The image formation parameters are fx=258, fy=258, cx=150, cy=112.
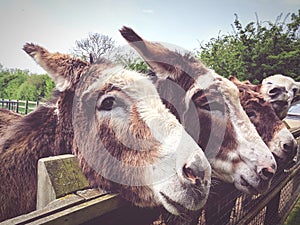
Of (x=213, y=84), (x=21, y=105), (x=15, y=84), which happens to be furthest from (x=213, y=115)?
(x=15, y=84)

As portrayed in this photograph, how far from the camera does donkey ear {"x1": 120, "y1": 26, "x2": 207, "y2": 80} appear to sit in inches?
68.6

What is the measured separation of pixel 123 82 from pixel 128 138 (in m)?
0.37

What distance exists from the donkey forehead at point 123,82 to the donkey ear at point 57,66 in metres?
0.12

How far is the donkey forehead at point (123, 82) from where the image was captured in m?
1.45

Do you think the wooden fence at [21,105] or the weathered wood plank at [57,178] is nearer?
the weathered wood plank at [57,178]

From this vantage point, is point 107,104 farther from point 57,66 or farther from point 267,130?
point 267,130

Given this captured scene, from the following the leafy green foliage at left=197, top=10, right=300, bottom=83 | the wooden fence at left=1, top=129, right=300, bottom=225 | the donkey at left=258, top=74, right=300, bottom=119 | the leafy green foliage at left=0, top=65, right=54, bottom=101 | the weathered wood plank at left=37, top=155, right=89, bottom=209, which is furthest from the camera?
the leafy green foliage at left=0, top=65, right=54, bottom=101

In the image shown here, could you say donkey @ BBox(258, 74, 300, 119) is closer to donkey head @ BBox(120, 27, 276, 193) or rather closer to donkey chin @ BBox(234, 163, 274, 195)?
donkey head @ BBox(120, 27, 276, 193)

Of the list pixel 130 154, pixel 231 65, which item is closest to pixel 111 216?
pixel 130 154

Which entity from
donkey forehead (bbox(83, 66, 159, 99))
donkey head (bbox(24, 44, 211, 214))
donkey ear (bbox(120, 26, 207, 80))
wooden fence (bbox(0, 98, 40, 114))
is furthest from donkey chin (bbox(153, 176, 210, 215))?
wooden fence (bbox(0, 98, 40, 114))

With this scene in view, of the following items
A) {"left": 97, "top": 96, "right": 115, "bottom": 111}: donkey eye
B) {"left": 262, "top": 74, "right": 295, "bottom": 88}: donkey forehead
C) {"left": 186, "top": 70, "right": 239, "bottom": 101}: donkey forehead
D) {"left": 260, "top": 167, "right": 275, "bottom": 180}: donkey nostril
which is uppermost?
{"left": 262, "top": 74, "right": 295, "bottom": 88}: donkey forehead

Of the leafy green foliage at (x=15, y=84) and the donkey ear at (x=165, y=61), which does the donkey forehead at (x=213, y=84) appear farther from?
the leafy green foliage at (x=15, y=84)

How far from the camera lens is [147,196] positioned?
1168mm

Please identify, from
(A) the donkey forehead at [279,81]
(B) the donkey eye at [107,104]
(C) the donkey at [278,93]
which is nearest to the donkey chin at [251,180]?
(B) the donkey eye at [107,104]
